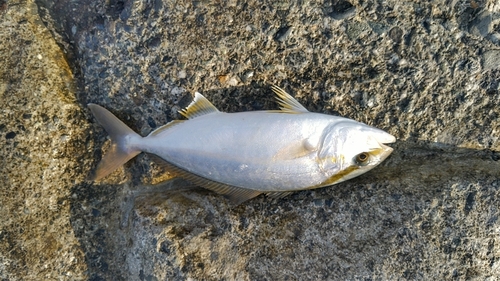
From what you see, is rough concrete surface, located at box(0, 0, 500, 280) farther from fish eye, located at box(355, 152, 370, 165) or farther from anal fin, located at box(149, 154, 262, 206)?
fish eye, located at box(355, 152, 370, 165)

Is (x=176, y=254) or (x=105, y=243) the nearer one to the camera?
(x=176, y=254)

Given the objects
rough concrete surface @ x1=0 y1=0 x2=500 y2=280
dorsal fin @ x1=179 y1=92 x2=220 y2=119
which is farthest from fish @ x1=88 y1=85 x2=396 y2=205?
rough concrete surface @ x1=0 y1=0 x2=500 y2=280

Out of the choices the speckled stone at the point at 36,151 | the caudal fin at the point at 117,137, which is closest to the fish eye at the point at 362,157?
the caudal fin at the point at 117,137

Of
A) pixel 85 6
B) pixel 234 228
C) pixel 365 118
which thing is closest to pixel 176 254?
pixel 234 228

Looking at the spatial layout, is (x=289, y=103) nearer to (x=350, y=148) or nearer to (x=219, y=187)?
(x=350, y=148)

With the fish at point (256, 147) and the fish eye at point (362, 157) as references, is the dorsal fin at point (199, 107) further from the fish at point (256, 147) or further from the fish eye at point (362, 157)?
the fish eye at point (362, 157)

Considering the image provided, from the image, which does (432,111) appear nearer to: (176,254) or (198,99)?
(198,99)
